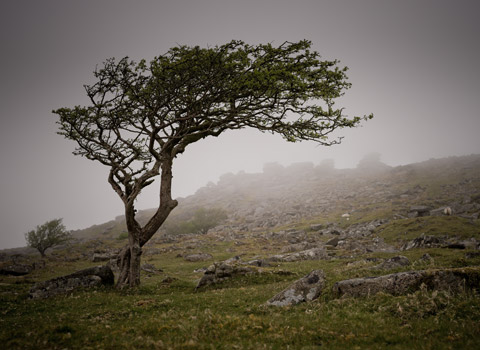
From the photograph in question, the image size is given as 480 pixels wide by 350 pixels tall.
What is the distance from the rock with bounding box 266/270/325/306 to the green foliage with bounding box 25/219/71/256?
75.8 meters

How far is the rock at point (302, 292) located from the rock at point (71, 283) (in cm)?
1568

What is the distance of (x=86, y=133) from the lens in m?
21.0

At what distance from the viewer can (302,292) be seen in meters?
12.8

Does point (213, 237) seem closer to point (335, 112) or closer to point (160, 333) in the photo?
point (335, 112)

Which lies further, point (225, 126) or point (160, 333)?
point (225, 126)

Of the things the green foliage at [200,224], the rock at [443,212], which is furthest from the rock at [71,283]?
the green foliage at [200,224]

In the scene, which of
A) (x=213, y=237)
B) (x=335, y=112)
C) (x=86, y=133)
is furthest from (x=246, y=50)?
(x=213, y=237)

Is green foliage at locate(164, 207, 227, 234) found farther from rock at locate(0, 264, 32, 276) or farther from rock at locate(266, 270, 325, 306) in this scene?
rock at locate(266, 270, 325, 306)

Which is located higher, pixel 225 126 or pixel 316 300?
pixel 225 126

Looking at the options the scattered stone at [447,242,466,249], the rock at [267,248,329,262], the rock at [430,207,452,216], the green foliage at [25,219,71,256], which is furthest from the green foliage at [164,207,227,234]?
the scattered stone at [447,242,466,249]

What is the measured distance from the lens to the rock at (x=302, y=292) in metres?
12.0

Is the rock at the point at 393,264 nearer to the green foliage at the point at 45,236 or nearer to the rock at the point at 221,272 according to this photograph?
the rock at the point at 221,272

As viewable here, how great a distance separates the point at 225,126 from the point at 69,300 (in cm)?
1673

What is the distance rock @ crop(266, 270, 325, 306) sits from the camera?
1205cm
